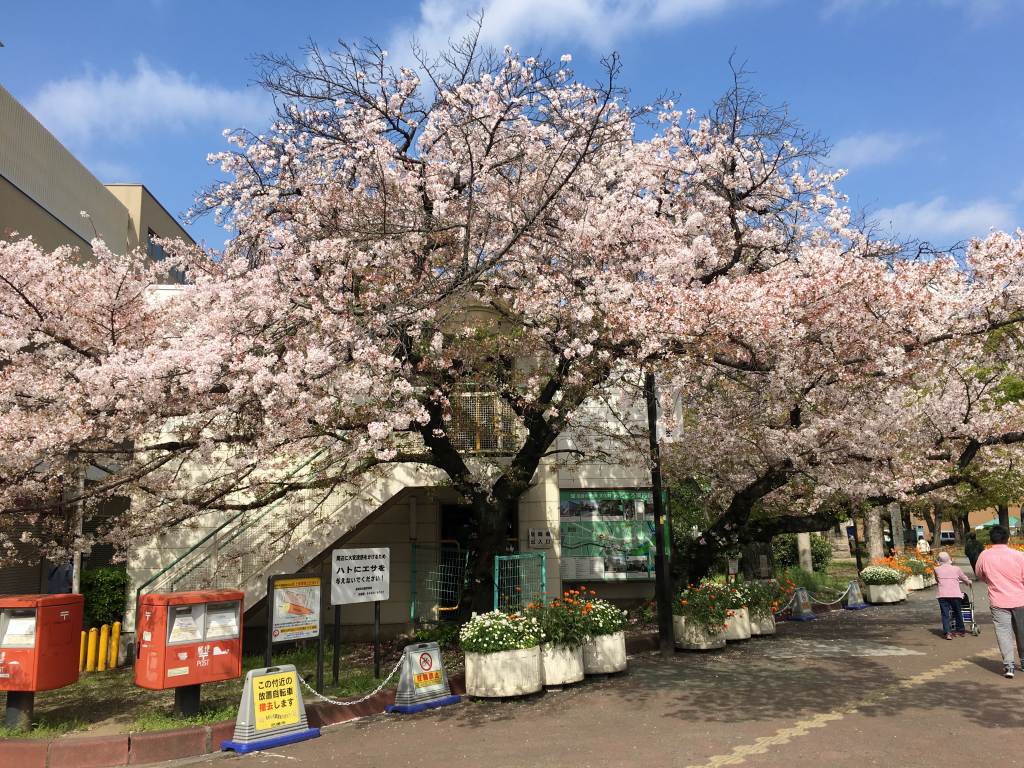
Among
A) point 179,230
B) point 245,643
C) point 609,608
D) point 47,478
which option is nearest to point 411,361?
point 609,608

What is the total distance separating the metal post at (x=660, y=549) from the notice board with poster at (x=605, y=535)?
3971mm

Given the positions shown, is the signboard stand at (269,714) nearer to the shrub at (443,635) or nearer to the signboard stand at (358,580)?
the signboard stand at (358,580)

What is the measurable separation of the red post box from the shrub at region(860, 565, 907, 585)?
65.1ft

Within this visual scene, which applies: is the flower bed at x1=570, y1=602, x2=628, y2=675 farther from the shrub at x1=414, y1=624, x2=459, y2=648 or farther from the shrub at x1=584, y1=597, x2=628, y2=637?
the shrub at x1=414, y1=624, x2=459, y2=648

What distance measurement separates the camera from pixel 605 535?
17.1 metres

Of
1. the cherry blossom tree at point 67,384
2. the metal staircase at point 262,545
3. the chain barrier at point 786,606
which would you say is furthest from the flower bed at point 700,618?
the cherry blossom tree at point 67,384

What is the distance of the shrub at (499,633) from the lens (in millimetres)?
9672

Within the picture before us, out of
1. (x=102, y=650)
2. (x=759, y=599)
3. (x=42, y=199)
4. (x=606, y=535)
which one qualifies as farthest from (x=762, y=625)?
(x=42, y=199)

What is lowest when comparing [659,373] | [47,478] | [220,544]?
[220,544]

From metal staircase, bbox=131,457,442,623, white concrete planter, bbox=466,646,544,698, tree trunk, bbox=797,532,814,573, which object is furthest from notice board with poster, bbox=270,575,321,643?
tree trunk, bbox=797,532,814,573

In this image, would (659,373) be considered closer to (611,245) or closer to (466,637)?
(611,245)

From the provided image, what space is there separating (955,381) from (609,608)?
10.5 metres

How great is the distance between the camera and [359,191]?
11414mm

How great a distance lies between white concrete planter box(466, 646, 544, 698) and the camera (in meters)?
9.58
